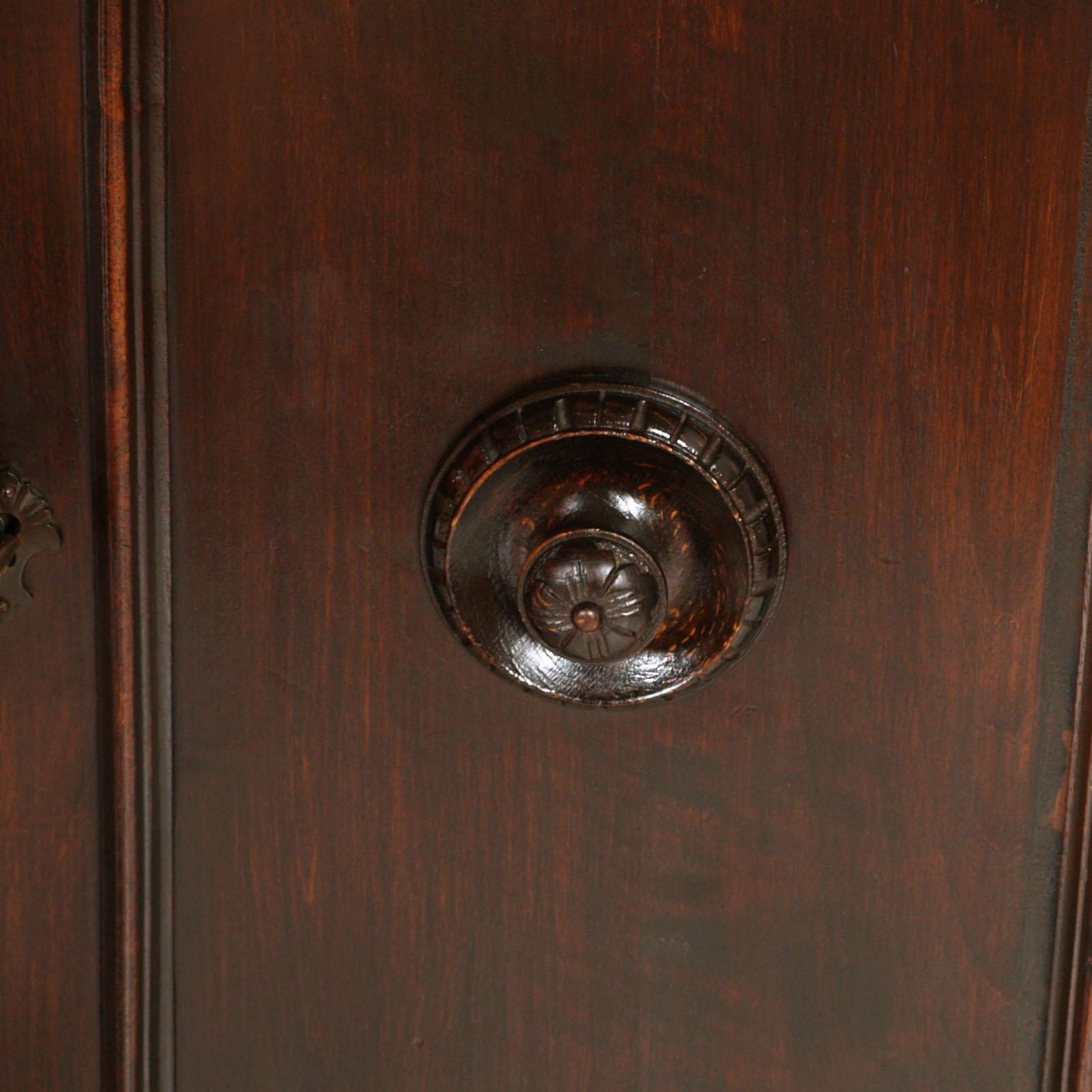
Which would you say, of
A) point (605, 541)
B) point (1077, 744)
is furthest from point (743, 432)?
point (1077, 744)

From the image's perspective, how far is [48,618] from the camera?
46 centimetres

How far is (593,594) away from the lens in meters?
0.42

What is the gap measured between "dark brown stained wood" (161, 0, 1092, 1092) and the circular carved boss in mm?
16

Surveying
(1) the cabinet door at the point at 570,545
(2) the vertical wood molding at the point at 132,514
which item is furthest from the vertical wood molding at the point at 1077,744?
(2) the vertical wood molding at the point at 132,514

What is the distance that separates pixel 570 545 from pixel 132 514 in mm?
180

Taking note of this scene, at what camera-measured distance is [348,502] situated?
0.47 metres

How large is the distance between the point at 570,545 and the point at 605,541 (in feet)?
0.04

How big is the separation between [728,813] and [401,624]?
0.51 ft

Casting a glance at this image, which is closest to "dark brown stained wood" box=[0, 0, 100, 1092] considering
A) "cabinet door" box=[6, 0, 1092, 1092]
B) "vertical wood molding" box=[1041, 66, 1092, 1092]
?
"cabinet door" box=[6, 0, 1092, 1092]

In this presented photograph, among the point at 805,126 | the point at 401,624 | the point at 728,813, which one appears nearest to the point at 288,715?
the point at 401,624

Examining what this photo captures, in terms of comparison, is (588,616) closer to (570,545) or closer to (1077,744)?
(570,545)

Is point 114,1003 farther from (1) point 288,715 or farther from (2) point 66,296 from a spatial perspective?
(2) point 66,296

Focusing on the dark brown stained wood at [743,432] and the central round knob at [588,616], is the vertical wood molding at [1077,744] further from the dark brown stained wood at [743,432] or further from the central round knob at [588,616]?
the central round knob at [588,616]

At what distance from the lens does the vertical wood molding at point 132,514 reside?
17.1 inches
